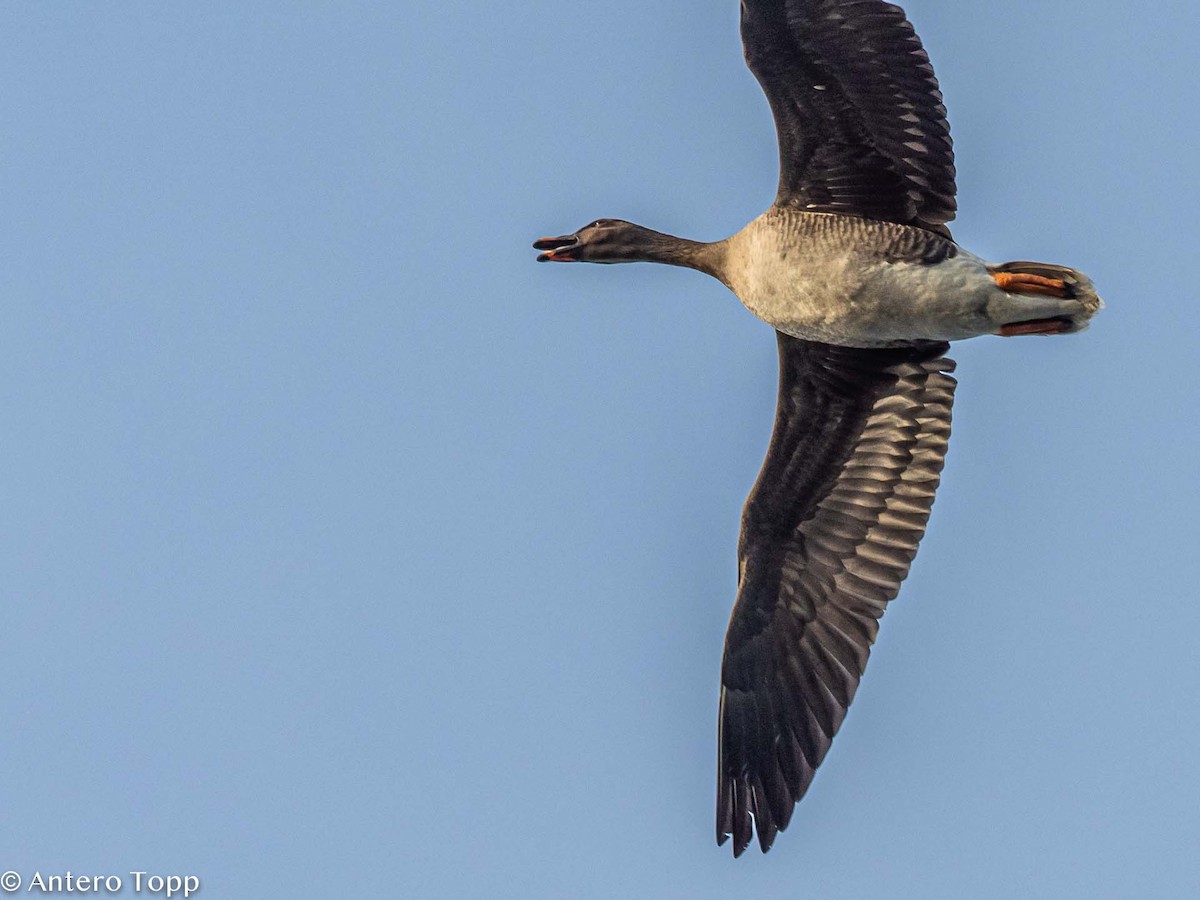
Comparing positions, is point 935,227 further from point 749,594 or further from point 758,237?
point 749,594

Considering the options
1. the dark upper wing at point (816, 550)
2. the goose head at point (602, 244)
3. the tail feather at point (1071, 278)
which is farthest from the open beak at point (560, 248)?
the tail feather at point (1071, 278)

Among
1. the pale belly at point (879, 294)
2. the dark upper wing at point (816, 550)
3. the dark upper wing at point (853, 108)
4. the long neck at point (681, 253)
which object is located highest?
the dark upper wing at point (853, 108)

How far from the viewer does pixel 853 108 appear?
14.6 meters

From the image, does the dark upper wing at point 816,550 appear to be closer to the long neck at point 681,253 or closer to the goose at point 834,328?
the goose at point 834,328

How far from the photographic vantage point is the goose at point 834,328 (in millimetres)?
14500

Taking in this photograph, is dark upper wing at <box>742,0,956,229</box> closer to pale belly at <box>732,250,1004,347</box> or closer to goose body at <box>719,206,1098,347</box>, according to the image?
goose body at <box>719,206,1098,347</box>

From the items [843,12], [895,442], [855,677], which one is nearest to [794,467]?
[895,442]

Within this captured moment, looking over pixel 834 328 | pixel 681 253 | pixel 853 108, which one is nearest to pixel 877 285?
pixel 834 328

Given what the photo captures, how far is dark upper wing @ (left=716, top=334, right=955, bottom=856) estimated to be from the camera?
15953mm

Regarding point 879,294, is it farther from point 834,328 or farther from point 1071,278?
point 1071,278

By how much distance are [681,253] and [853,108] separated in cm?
229

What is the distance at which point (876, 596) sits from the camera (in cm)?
1611

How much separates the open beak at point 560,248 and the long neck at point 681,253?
0.55m

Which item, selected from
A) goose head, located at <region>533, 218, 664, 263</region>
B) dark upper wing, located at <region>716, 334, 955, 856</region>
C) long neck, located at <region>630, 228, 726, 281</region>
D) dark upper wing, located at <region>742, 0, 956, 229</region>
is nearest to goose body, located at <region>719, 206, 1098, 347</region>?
dark upper wing, located at <region>742, 0, 956, 229</region>
